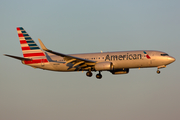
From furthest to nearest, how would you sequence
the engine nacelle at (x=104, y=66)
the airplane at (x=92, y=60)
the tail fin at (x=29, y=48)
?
the tail fin at (x=29, y=48), the airplane at (x=92, y=60), the engine nacelle at (x=104, y=66)

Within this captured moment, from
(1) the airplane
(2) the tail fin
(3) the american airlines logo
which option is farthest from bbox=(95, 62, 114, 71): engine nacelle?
(2) the tail fin

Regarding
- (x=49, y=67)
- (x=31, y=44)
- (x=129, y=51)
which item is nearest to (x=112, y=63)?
(x=129, y=51)

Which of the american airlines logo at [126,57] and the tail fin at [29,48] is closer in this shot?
the american airlines logo at [126,57]

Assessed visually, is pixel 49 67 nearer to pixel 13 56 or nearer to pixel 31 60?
pixel 31 60

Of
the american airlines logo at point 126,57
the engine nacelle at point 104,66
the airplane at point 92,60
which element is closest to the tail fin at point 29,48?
the airplane at point 92,60

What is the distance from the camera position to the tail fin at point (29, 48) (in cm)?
5941

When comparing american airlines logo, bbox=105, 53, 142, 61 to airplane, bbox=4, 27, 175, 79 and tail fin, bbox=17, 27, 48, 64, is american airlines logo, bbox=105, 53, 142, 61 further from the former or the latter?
tail fin, bbox=17, 27, 48, 64

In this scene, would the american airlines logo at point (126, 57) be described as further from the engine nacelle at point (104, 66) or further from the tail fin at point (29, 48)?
the tail fin at point (29, 48)

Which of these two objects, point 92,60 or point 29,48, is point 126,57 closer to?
point 92,60

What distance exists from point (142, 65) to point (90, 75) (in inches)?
395

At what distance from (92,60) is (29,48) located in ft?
45.1

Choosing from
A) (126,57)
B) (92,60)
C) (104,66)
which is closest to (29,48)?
(92,60)

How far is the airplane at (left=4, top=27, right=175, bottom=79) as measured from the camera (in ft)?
176

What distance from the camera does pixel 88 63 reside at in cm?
5522
